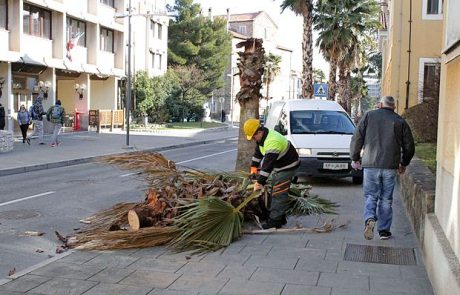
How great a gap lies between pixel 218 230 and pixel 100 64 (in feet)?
101

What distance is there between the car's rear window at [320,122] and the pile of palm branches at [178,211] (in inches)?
183

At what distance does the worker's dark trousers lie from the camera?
26.0 ft

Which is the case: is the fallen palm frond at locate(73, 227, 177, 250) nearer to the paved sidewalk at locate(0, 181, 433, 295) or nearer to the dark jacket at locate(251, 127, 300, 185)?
the paved sidewalk at locate(0, 181, 433, 295)

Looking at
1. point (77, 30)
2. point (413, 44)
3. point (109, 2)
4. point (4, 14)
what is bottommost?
point (413, 44)

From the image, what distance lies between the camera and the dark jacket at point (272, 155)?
24.9ft

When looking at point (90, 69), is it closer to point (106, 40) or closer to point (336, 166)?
point (106, 40)

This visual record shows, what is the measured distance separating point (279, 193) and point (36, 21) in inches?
995

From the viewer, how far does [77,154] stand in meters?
20.1

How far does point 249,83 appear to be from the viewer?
38.7ft

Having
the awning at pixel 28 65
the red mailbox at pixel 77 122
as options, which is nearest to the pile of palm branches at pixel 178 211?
the awning at pixel 28 65

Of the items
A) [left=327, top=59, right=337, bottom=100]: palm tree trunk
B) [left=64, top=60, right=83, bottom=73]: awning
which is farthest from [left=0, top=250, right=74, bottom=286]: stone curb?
[left=327, top=59, right=337, bottom=100]: palm tree trunk

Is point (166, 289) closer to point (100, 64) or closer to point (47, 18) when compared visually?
point (47, 18)

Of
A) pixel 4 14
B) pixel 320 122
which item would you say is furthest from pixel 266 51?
pixel 320 122

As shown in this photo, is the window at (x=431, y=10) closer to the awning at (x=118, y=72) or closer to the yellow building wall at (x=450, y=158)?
the yellow building wall at (x=450, y=158)
